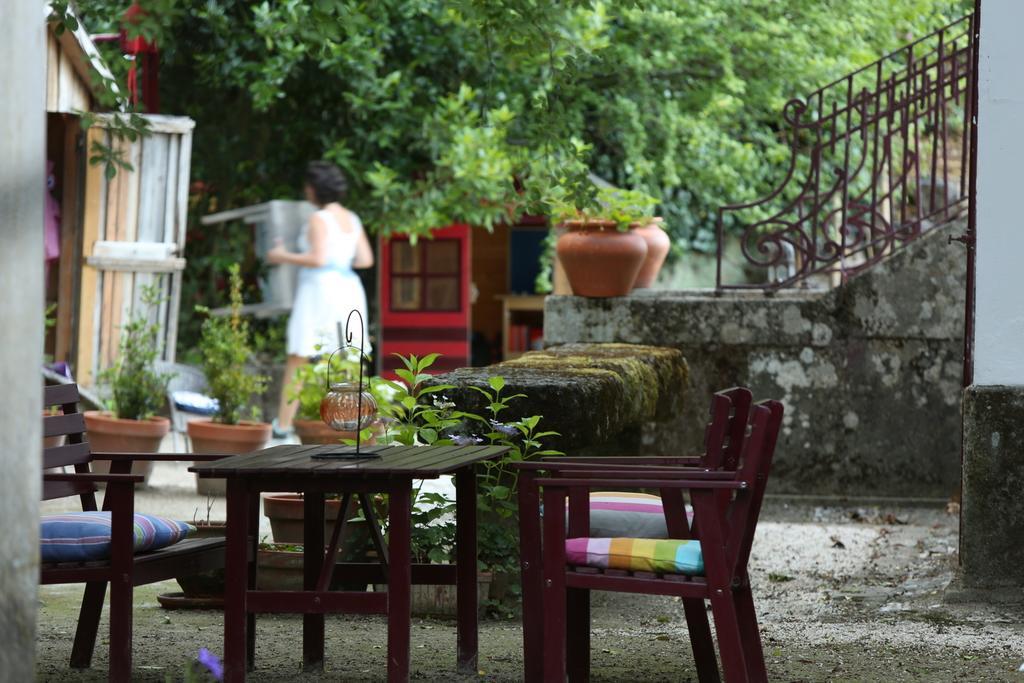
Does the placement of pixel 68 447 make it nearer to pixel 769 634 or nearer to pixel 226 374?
pixel 769 634

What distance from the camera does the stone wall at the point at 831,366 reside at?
316 inches

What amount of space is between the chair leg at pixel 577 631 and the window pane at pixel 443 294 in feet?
34.5

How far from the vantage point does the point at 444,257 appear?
14.5 m

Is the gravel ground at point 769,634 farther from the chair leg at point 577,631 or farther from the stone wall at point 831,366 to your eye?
the stone wall at point 831,366

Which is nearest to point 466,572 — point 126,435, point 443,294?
point 126,435

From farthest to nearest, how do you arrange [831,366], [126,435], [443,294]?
[443,294] → [831,366] → [126,435]

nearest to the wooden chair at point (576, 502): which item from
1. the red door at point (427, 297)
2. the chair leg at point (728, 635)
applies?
the chair leg at point (728, 635)

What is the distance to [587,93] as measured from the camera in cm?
1177

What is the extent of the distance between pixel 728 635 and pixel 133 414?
5097 millimetres

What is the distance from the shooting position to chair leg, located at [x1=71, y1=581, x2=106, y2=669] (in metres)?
4.02

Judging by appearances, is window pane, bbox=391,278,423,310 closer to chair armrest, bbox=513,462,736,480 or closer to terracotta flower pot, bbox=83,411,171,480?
terracotta flower pot, bbox=83,411,171,480

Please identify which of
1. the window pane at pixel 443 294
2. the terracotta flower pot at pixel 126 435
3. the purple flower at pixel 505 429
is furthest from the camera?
the window pane at pixel 443 294

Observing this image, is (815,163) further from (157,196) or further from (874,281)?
(157,196)

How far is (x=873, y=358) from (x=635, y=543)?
4.95 metres
